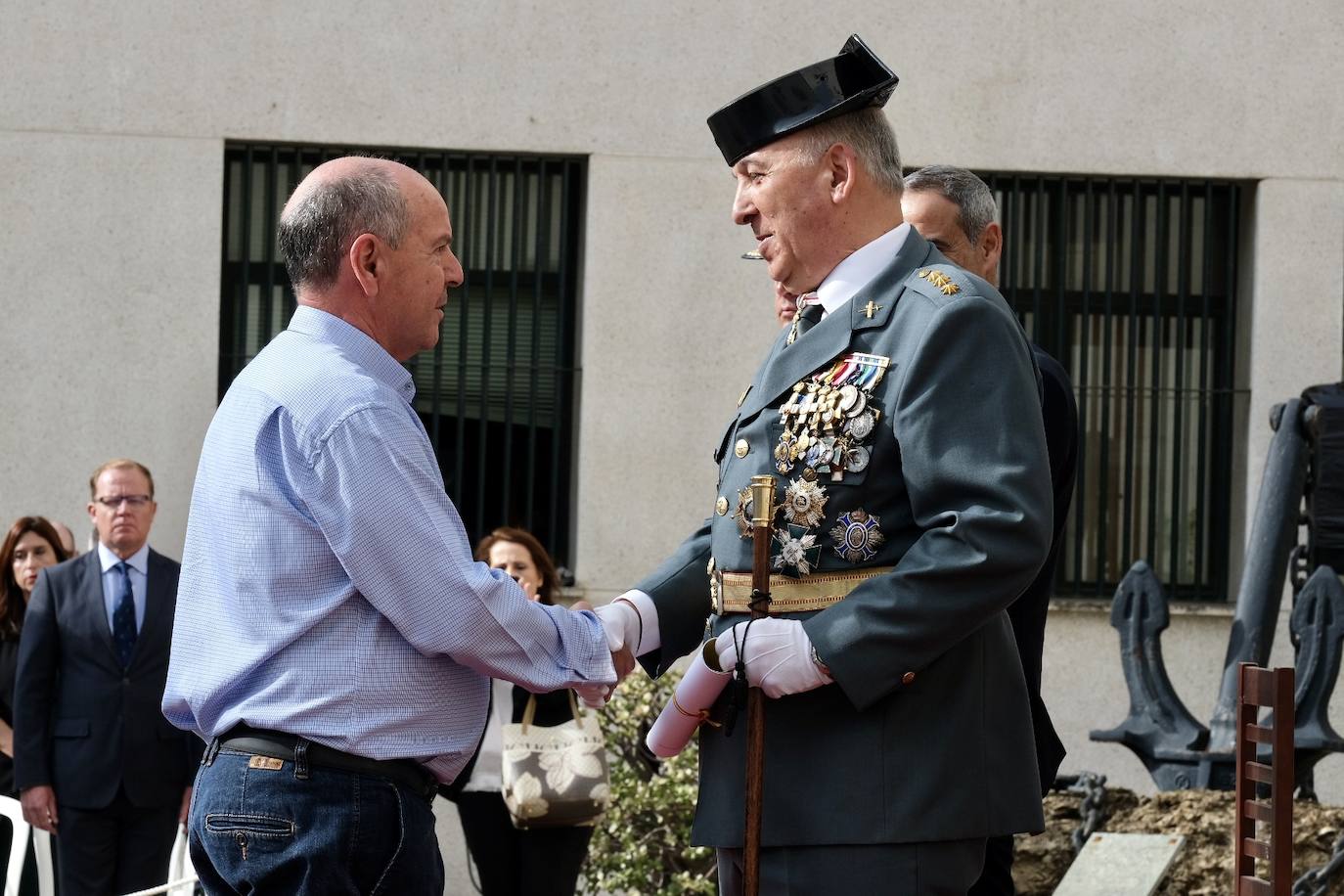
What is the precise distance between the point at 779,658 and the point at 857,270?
610 mm

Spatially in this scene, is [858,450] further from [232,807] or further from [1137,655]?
[1137,655]

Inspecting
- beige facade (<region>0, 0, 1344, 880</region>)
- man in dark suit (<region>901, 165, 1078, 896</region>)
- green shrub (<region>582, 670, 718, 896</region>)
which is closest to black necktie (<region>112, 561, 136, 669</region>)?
green shrub (<region>582, 670, 718, 896</region>)

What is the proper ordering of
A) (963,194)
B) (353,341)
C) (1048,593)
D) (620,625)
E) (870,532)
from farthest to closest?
(963,194), (1048,593), (620,625), (353,341), (870,532)

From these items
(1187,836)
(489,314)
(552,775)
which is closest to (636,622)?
(1187,836)

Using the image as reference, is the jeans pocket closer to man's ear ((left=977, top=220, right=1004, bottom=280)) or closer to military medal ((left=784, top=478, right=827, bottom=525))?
military medal ((left=784, top=478, right=827, bottom=525))

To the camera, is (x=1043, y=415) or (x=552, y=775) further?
(x=552, y=775)

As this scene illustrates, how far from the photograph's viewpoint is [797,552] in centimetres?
275

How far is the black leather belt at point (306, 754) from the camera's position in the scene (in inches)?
108

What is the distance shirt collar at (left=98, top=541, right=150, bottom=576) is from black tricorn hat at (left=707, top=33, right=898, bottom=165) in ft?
14.2

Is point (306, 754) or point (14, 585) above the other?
point (306, 754)

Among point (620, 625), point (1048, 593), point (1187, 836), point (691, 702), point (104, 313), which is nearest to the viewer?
point (691, 702)

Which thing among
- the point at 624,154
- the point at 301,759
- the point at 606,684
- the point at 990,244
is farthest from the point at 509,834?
the point at 301,759

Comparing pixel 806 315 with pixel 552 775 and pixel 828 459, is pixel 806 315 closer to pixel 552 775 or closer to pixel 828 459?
pixel 828 459

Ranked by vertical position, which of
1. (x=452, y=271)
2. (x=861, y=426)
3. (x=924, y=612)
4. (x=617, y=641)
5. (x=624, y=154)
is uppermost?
(x=624, y=154)
